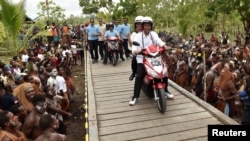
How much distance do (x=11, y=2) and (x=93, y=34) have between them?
3034mm

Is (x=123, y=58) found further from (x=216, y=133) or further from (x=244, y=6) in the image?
(x=216, y=133)

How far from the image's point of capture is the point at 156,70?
601cm

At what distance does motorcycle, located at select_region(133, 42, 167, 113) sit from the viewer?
5.88 metres

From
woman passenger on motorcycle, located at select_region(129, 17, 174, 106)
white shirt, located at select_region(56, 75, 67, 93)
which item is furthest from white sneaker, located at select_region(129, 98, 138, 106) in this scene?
white shirt, located at select_region(56, 75, 67, 93)

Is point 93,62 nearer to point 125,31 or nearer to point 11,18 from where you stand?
point 125,31

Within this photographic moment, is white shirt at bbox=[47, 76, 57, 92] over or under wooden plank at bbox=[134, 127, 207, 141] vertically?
over

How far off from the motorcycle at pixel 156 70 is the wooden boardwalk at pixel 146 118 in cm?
28

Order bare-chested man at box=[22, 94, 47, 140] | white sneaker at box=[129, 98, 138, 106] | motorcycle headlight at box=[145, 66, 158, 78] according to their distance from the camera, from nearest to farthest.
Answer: bare-chested man at box=[22, 94, 47, 140] < motorcycle headlight at box=[145, 66, 158, 78] < white sneaker at box=[129, 98, 138, 106]

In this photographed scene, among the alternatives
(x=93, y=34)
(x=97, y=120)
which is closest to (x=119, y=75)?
(x=93, y=34)

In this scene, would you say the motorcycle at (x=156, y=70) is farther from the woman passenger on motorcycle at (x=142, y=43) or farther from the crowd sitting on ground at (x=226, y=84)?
the crowd sitting on ground at (x=226, y=84)

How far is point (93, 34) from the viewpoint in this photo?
1152cm

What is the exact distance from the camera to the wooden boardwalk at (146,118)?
5.05 meters

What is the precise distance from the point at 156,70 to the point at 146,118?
0.92m

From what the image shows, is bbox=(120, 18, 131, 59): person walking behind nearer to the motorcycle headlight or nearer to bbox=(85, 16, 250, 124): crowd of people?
bbox=(85, 16, 250, 124): crowd of people
